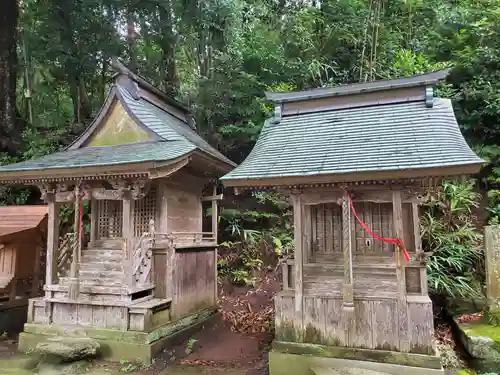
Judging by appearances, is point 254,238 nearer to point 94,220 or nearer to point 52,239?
point 94,220

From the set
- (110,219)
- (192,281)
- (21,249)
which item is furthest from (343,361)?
(21,249)

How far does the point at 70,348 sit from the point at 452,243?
30.9ft

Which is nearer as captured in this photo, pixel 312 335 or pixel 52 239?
pixel 312 335

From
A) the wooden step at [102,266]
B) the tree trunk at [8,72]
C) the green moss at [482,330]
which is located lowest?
the green moss at [482,330]

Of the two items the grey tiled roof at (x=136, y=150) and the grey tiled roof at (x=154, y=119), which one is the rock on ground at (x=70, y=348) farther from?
the grey tiled roof at (x=154, y=119)

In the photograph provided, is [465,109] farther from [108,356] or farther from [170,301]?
[108,356]

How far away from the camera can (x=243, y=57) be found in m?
15.6

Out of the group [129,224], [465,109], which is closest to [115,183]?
[129,224]

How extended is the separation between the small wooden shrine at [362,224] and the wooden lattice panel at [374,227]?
19 mm

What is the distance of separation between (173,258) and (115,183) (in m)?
2.17

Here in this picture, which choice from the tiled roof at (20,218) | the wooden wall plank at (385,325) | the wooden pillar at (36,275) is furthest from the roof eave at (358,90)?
the wooden pillar at (36,275)

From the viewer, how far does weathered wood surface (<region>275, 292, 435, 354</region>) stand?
6129mm

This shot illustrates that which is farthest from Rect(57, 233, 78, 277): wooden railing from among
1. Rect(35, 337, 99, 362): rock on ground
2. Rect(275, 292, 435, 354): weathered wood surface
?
Rect(275, 292, 435, 354): weathered wood surface

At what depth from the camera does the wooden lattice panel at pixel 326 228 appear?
7531 mm
